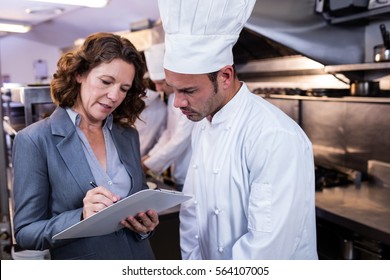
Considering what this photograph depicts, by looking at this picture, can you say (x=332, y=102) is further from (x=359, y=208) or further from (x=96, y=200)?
(x=96, y=200)

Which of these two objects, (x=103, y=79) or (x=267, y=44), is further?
(x=267, y=44)

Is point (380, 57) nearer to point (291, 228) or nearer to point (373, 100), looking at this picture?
point (373, 100)

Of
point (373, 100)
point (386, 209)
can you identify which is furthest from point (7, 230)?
point (373, 100)

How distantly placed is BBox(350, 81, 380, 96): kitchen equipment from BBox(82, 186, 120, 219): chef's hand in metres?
1.48

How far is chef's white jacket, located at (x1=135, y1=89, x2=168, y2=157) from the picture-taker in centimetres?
259

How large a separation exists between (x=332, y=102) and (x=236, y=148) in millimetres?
1390

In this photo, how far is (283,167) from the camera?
0.92 meters

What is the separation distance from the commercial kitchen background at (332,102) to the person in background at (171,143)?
506 mm

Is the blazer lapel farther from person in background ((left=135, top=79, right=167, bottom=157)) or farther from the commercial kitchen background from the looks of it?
person in background ((left=135, top=79, right=167, bottom=157))

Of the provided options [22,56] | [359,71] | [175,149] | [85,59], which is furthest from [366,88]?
[22,56]

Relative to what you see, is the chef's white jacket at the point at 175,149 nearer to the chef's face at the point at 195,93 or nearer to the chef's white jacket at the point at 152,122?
the chef's white jacket at the point at 152,122

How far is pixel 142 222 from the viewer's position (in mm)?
1031

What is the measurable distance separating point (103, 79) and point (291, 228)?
2.00ft

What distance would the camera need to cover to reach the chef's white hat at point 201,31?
38.4 inches
